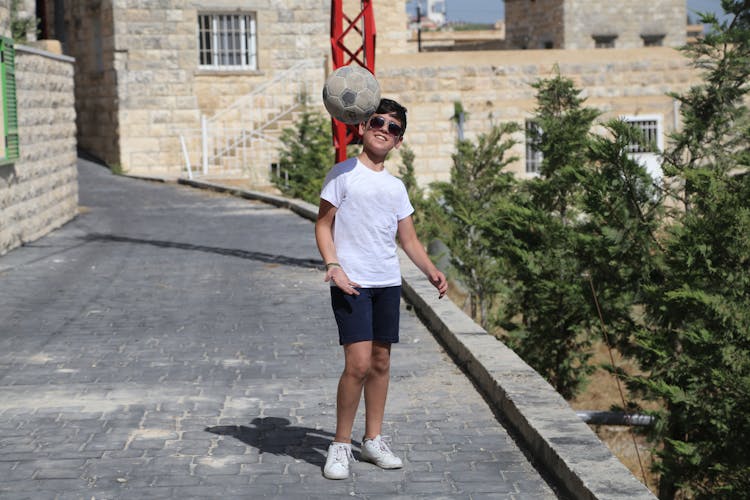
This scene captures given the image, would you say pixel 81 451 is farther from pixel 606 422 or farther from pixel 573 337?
pixel 573 337

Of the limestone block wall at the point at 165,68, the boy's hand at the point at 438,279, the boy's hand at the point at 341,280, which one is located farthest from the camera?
the limestone block wall at the point at 165,68

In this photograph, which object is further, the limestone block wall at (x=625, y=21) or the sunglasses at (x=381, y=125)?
the limestone block wall at (x=625, y=21)

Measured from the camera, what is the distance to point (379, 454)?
5504 mm

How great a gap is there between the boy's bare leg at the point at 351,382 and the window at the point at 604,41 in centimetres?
3222

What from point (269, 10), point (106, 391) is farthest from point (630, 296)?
point (269, 10)

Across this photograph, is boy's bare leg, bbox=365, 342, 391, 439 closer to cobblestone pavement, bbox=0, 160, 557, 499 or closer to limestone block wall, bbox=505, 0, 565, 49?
cobblestone pavement, bbox=0, 160, 557, 499

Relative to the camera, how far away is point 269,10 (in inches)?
1123

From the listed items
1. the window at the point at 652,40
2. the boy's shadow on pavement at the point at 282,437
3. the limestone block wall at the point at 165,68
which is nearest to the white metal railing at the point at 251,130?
the limestone block wall at the point at 165,68

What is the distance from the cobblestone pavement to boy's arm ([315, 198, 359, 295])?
92 centimetres

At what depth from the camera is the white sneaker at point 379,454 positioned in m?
5.48

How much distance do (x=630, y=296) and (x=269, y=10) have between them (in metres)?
20.5

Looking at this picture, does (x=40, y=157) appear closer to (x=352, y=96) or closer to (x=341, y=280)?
(x=352, y=96)

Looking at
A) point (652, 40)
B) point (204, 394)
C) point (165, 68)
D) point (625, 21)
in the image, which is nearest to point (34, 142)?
point (204, 394)

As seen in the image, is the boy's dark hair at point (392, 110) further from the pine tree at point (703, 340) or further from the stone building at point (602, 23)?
the stone building at point (602, 23)
